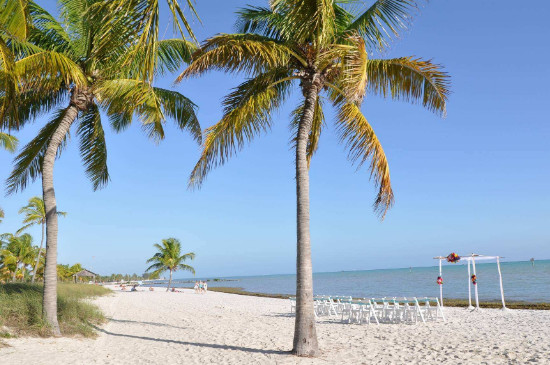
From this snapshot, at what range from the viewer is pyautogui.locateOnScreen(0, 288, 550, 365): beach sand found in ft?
23.6

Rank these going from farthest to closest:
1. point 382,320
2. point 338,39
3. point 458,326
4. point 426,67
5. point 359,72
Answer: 1. point 382,320
2. point 458,326
3. point 338,39
4. point 426,67
5. point 359,72

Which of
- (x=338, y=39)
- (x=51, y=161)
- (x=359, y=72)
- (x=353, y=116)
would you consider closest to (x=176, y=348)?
(x=51, y=161)

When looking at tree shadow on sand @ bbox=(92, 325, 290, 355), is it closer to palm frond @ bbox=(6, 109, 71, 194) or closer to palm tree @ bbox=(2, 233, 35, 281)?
palm frond @ bbox=(6, 109, 71, 194)

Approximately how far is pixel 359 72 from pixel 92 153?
26.7ft

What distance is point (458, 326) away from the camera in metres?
11.4

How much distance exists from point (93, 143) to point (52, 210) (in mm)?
2824

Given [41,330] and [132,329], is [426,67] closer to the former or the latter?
[41,330]

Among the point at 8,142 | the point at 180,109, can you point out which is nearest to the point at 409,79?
the point at 180,109

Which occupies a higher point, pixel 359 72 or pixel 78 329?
pixel 359 72

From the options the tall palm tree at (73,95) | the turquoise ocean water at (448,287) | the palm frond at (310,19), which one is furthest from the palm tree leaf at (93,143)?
the turquoise ocean water at (448,287)

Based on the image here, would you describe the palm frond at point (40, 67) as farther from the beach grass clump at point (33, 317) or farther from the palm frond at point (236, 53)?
the beach grass clump at point (33, 317)

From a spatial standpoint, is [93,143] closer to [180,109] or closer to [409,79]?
[180,109]

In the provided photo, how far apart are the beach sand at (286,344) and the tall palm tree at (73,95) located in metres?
1.57

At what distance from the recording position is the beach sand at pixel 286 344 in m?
7.18
